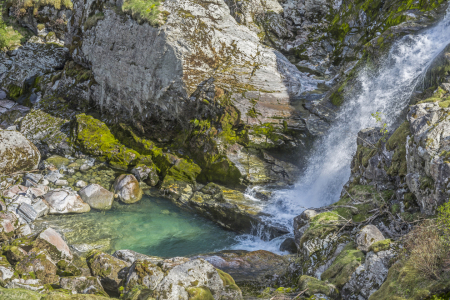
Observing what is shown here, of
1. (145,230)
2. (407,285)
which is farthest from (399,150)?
(145,230)

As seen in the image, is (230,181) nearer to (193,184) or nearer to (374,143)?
(193,184)

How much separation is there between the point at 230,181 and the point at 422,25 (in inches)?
415

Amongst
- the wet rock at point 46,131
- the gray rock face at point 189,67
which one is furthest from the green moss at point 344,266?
the wet rock at point 46,131

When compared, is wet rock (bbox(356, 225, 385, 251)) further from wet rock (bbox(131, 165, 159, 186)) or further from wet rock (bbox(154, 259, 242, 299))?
wet rock (bbox(131, 165, 159, 186))

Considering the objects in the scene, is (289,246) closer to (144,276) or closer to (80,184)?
Answer: (144,276)

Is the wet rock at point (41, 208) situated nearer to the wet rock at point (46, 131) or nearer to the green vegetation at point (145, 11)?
the wet rock at point (46, 131)

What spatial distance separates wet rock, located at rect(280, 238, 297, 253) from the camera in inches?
427

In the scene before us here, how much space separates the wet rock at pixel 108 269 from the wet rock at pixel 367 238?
20.3 ft

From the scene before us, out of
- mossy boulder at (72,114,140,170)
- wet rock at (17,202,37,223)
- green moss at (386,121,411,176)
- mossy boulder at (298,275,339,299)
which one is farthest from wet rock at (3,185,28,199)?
green moss at (386,121,411,176)

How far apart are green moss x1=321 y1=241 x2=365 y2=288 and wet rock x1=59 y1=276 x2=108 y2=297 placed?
547cm

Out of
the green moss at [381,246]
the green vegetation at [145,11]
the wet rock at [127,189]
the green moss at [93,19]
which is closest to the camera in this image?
the green moss at [381,246]

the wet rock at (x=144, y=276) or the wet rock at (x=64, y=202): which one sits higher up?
the wet rock at (x=144, y=276)

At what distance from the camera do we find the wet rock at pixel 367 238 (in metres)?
6.16

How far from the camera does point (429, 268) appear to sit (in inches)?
161
